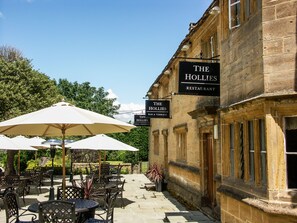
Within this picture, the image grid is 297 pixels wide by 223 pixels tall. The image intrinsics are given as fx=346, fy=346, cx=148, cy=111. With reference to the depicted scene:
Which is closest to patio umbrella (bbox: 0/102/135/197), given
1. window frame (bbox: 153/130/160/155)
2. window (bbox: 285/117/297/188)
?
window (bbox: 285/117/297/188)

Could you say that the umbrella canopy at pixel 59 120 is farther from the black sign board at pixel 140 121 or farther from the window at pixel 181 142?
the black sign board at pixel 140 121

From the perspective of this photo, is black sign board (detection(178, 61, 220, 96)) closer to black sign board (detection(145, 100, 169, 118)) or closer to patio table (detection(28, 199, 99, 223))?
patio table (detection(28, 199, 99, 223))

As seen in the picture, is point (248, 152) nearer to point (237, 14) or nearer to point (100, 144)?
point (237, 14)

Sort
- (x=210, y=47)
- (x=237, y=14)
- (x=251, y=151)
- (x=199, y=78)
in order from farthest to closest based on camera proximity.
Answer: (x=210, y=47) < (x=199, y=78) < (x=237, y=14) < (x=251, y=151)

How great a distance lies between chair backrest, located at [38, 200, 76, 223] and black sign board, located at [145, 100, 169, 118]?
10639 millimetres

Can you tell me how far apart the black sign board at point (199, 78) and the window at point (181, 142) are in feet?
16.4

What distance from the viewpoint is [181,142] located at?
49.8 feet

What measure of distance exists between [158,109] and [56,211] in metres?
11.5

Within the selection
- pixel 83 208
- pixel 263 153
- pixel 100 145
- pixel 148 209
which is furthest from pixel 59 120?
pixel 100 145

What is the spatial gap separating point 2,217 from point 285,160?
26.5 ft

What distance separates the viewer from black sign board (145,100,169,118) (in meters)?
16.5

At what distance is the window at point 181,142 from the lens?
14.4 meters

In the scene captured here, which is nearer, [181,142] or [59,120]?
[59,120]

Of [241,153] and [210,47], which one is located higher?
[210,47]
